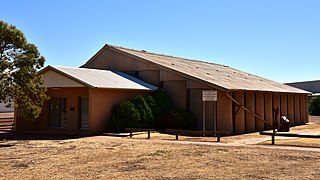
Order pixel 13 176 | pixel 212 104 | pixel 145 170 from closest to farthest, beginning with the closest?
pixel 13 176 → pixel 145 170 → pixel 212 104

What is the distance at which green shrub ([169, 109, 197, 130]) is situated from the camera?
24281mm

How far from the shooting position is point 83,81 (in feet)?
72.0

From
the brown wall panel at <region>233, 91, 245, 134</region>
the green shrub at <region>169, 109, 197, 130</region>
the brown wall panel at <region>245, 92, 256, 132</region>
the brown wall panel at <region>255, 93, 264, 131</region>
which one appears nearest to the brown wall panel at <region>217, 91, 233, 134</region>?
the brown wall panel at <region>233, 91, 245, 134</region>

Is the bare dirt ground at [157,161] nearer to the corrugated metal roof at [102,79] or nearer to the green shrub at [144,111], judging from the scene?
the corrugated metal roof at [102,79]

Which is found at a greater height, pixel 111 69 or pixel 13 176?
pixel 111 69

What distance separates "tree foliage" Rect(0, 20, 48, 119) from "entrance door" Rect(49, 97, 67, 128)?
237 inches

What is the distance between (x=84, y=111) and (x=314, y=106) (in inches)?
1437

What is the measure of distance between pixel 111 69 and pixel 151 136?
10.5 metres

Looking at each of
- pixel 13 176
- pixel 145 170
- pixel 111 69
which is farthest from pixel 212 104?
pixel 13 176

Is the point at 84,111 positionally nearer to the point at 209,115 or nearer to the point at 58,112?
the point at 58,112

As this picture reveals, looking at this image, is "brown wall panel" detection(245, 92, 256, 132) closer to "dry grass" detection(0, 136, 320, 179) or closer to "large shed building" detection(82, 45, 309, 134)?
"large shed building" detection(82, 45, 309, 134)

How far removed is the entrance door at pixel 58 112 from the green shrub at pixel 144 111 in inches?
186

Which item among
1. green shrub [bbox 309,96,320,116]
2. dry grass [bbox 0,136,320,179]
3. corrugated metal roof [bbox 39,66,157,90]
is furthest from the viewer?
green shrub [bbox 309,96,320,116]

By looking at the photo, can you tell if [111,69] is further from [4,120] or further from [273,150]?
[273,150]
